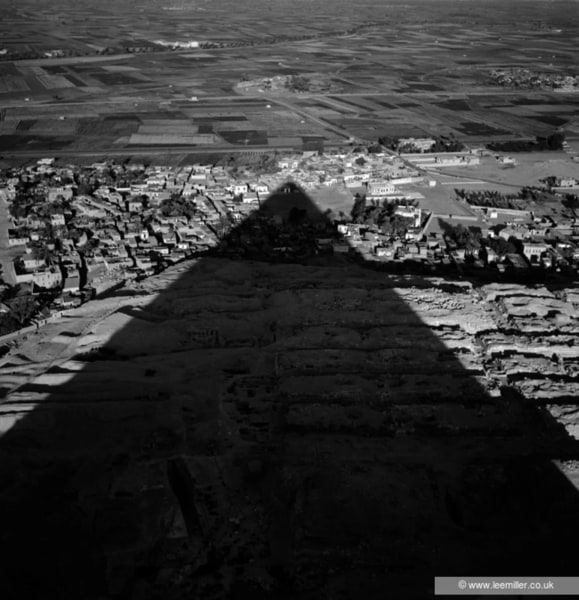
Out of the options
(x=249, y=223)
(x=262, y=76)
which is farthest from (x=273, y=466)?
(x=262, y=76)

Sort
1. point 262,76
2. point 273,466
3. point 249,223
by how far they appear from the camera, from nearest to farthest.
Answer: point 273,466 → point 249,223 → point 262,76

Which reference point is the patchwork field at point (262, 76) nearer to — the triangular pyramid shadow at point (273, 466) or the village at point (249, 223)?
the village at point (249, 223)

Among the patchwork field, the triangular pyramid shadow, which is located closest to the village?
the triangular pyramid shadow

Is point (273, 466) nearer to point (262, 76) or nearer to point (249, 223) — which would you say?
point (249, 223)

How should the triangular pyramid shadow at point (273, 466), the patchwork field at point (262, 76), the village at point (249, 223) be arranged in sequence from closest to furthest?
the triangular pyramid shadow at point (273, 466)
the village at point (249, 223)
the patchwork field at point (262, 76)

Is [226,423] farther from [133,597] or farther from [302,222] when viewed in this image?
[302,222]

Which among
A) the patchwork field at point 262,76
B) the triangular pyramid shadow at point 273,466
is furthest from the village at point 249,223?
the patchwork field at point 262,76

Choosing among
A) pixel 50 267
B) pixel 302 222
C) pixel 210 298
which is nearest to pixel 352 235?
pixel 302 222
